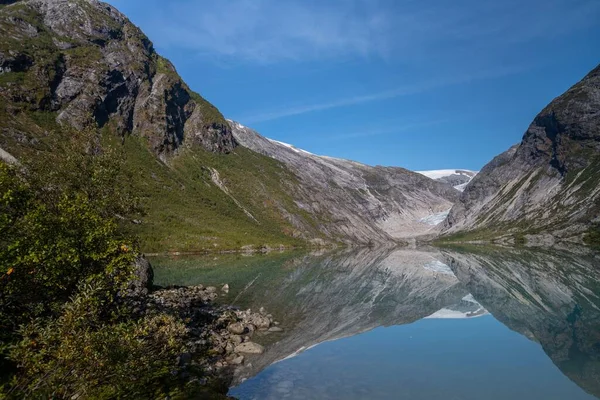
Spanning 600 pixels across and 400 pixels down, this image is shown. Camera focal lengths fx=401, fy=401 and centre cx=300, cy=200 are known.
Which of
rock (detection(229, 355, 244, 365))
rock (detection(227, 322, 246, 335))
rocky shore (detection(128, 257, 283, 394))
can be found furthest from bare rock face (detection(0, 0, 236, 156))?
rock (detection(229, 355, 244, 365))

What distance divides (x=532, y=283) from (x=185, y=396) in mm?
57858

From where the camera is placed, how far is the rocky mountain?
25.2m

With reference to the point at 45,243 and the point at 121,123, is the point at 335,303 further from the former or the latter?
the point at 121,123

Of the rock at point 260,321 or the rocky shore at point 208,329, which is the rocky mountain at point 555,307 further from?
the rock at point 260,321

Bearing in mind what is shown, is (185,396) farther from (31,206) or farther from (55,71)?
(55,71)

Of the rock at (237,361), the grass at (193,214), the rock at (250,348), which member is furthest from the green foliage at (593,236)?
the rock at (237,361)

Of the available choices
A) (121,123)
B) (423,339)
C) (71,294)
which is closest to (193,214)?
(121,123)

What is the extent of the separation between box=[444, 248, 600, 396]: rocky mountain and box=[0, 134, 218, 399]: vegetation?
73.1 ft

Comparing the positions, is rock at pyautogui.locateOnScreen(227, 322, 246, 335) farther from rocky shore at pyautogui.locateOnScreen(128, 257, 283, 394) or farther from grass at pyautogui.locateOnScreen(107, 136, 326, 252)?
grass at pyautogui.locateOnScreen(107, 136, 326, 252)

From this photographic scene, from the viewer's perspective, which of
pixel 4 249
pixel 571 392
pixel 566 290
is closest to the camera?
pixel 4 249

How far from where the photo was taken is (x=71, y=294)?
21.3 metres

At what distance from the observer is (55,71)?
164 m

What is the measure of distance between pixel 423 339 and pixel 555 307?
2066 centimetres

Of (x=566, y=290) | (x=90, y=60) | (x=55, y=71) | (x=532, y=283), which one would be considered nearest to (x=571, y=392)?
(x=566, y=290)
